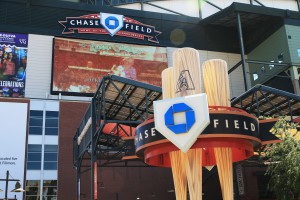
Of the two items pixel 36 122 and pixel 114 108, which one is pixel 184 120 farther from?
pixel 36 122

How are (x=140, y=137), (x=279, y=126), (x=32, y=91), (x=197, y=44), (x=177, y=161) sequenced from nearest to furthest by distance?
(x=177, y=161), (x=140, y=137), (x=279, y=126), (x=32, y=91), (x=197, y=44)

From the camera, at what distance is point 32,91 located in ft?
130

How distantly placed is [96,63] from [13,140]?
11.4m

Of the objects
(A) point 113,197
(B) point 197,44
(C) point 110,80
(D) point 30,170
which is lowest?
(A) point 113,197

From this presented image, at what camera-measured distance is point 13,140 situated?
121 feet

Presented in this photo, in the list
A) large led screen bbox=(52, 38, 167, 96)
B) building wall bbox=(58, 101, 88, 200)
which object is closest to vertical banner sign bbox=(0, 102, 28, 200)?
building wall bbox=(58, 101, 88, 200)

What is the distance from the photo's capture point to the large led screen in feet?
134

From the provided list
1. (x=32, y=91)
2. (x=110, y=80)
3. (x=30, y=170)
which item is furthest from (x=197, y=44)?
(x=110, y=80)

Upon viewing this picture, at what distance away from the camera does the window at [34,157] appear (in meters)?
36.9

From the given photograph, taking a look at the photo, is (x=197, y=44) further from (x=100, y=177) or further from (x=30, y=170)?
(x=30, y=170)

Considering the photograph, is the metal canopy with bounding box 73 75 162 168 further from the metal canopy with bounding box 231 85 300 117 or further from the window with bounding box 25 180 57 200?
the window with bounding box 25 180 57 200

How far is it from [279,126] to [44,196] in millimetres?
24544

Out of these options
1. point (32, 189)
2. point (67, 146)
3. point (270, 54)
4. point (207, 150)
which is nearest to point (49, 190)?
point (32, 189)

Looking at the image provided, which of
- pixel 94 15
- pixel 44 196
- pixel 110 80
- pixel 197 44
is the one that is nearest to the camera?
pixel 110 80
